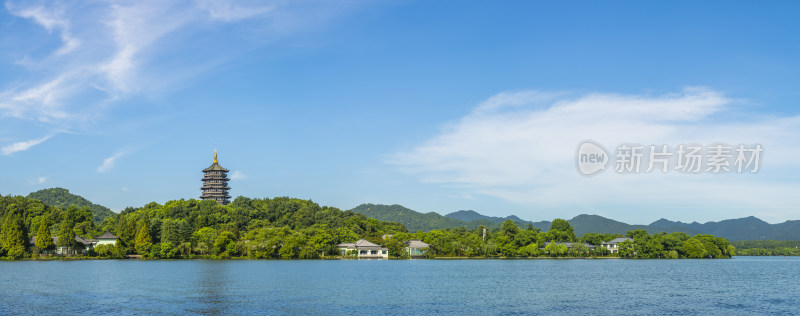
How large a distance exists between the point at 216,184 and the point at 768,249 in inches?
6164

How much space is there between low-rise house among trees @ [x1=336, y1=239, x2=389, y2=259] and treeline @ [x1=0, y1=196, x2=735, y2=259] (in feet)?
5.05

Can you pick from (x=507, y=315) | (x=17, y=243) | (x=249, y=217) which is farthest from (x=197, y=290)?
(x=249, y=217)

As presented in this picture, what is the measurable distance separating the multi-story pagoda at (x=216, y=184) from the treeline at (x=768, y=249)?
14417 cm

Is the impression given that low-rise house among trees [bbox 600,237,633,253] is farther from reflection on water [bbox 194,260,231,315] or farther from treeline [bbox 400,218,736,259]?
reflection on water [bbox 194,260,231,315]

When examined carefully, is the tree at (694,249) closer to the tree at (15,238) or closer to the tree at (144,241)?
the tree at (144,241)

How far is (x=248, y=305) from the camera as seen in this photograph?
2952 centimetres

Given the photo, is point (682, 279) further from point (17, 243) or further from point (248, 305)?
point (17, 243)

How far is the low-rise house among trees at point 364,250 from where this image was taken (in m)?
91.8

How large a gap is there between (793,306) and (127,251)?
77.7m

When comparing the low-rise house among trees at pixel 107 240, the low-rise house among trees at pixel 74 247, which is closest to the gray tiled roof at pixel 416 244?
the low-rise house among trees at pixel 107 240

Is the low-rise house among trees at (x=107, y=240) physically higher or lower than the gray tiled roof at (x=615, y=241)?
higher

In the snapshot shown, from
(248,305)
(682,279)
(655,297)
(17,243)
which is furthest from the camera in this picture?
(17,243)

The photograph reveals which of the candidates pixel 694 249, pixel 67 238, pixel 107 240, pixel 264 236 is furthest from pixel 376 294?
pixel 694 249

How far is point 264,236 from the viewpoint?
84.6m
